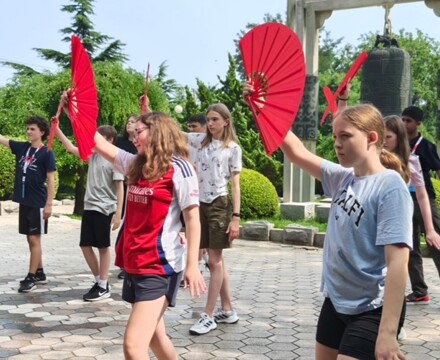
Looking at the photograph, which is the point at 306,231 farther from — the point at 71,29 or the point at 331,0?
the point at 71,29

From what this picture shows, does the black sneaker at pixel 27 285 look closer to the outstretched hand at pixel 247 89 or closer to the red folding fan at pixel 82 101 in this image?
the red folding fan at pixel 82 101

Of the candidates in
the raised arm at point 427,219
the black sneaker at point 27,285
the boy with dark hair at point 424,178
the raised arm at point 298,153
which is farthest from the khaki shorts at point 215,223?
the black sneaker at point 27,285

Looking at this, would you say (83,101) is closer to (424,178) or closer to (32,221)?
(32,221)

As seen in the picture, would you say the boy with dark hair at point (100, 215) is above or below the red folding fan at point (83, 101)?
below

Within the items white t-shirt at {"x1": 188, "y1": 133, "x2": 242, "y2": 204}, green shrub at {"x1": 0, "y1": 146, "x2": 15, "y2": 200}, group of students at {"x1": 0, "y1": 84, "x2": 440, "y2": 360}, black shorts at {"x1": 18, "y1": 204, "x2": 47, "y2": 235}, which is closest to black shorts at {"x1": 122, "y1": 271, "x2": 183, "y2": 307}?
group of students at {"x1": 0, "y1": 84, "x2": 440, "y2": 360}

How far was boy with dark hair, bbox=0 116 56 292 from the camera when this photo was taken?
19.2ft

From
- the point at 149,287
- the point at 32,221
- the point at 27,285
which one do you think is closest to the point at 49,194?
the point at 32,221

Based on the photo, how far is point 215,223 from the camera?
4.52m

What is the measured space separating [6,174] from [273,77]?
46.8ft

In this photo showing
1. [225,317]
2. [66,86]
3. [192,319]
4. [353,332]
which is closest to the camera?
[353,332]

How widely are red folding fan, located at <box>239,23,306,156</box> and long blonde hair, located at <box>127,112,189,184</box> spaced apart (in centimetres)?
56

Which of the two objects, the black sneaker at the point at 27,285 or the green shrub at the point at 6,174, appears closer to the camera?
the black sneaker at the point at 27,285

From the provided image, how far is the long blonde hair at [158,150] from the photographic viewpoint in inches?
114

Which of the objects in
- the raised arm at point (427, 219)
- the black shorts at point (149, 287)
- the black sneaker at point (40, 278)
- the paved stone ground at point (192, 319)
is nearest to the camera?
the black shorts at point (149, 287)
